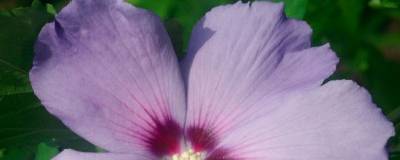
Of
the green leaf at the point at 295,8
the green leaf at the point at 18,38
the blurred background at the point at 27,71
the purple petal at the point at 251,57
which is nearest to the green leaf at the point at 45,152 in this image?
the blurred background at the point at 27,71

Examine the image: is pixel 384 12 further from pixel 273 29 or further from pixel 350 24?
pixel 273 29

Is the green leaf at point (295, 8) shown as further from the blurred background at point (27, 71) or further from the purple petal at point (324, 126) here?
the purple petal at point (324, 126)

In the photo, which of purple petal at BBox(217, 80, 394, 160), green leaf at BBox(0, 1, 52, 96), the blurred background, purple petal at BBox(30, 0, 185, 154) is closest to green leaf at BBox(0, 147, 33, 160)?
the blurred background

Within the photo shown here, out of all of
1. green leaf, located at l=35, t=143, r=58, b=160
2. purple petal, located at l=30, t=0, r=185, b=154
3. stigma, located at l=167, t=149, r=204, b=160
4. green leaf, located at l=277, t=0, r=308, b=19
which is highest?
purple petal, located at l=30, t=0, r=185, b=154

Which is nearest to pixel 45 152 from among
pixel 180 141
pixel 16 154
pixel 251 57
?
pixel 16 154

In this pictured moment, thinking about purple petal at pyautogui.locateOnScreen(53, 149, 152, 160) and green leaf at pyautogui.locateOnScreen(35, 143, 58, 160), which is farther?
green leaf at pyautogui.locateOnScreen(35, 143, 58, 160)

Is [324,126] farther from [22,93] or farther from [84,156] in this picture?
[22,93]

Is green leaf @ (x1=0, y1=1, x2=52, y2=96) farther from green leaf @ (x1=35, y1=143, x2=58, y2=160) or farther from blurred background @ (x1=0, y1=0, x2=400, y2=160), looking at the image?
green leaf @ (x1=35, y1=143, x2=58, y2=160)
